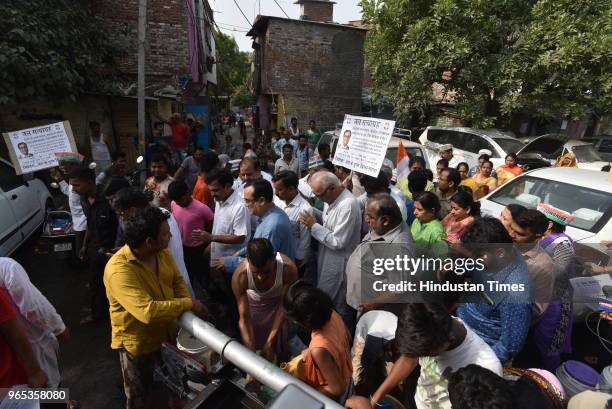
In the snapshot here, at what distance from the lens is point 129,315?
83.6 inches

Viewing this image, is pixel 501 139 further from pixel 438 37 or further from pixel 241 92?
pixel 241 92

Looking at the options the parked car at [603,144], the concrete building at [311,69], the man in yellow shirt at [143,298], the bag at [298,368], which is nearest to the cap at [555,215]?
the bag at [298,368]

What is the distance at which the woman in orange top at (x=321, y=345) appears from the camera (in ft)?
5.92

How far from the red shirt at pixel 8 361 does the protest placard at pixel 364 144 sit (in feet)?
10.8

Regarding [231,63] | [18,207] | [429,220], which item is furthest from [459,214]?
[231,63]

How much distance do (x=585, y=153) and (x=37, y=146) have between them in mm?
12935

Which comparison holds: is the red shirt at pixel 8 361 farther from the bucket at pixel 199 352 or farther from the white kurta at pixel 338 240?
the white kurta at pixel 338 240

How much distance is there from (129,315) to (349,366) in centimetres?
134

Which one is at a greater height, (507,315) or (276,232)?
(276,232)

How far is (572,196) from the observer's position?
4.48 m

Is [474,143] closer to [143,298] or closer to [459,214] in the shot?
[459,214]

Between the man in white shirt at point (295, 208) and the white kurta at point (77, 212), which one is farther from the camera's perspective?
the white kurta at point (77, 212)

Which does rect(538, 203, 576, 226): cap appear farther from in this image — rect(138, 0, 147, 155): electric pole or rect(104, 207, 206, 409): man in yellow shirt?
rect(138, 0, 147, 155): electric pole

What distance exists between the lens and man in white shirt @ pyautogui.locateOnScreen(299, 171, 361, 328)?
314cm
